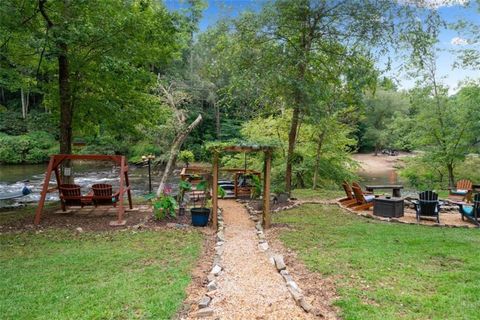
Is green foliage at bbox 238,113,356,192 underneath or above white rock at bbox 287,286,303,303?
above

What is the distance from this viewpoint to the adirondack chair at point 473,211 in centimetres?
812

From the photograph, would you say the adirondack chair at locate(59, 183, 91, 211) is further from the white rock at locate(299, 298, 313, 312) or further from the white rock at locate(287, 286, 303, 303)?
the white rock at locate(299, 298, 313, 312)

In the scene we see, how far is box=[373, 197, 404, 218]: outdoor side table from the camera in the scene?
8.69m

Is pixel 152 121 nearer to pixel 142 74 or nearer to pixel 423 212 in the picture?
pixel 142 74

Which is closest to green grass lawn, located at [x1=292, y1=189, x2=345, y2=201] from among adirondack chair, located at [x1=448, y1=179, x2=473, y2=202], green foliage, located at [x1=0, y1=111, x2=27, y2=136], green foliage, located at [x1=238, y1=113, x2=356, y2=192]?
green foliage, located at [x1=238, y1=113, x2=356, y2=192]

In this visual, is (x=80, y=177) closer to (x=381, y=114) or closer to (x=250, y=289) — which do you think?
(x=250, y=289)

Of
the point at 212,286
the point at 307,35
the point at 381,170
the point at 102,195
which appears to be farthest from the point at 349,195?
the point at 381,170

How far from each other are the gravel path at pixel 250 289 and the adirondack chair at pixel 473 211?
206 inches

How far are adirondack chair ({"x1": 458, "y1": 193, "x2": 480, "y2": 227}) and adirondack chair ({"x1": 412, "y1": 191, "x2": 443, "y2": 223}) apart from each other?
0.64 m

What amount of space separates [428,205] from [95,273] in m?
7.27

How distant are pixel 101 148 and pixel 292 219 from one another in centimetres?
2288

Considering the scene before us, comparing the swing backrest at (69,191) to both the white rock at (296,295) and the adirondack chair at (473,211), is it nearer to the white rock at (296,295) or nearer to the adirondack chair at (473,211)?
the white rock at (296,295)

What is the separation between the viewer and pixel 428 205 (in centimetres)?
836

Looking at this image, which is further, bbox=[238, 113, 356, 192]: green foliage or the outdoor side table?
bbox=[238, 113, 356, 192]: green foliage
